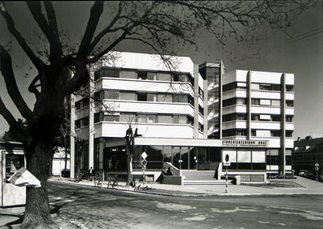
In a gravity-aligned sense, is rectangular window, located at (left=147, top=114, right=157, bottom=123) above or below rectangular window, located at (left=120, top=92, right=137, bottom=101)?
below

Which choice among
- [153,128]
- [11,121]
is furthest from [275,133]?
[11,121]

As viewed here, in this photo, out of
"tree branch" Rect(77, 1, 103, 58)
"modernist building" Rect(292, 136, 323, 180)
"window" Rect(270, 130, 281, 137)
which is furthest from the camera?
"modernist building" Rect(292, 136, 323, 180)

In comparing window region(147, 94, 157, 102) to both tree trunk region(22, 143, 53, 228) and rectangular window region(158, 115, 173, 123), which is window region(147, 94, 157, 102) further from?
tree trunk region(22, 143, 53, 228)

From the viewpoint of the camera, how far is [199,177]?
147 feet

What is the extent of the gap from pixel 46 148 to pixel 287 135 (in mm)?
66546

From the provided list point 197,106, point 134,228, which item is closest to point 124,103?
point 197,106

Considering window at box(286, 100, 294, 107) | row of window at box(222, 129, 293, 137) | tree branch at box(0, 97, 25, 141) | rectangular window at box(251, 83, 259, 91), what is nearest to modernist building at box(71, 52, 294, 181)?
row of window at box(222, 129, 293, 137)

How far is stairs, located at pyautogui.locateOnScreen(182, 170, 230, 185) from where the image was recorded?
4175 centimetres

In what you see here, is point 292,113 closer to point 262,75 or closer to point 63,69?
point 262,75

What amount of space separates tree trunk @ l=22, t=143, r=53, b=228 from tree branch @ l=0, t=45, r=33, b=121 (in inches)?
32.0

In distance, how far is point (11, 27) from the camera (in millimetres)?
8055

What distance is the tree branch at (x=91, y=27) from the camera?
26.1ft

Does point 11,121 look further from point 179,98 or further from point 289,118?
point 289,118

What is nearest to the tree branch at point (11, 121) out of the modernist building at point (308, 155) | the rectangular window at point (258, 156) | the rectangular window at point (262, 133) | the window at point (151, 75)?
the rectangular window at point (258, 156)
